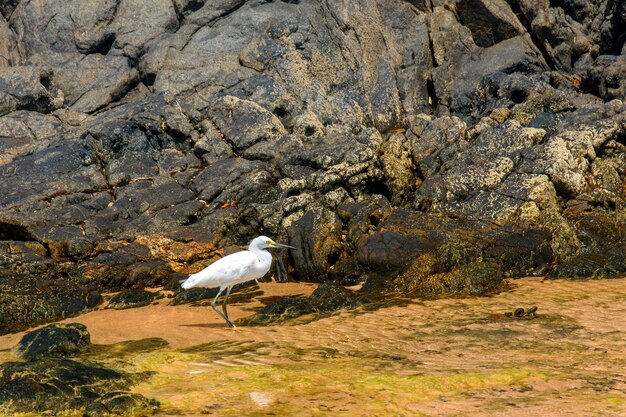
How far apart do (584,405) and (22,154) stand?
877 inches

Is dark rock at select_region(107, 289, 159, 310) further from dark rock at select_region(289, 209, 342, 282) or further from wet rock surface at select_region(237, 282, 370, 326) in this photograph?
dark rock at select_region(289, 209, 342, 282)

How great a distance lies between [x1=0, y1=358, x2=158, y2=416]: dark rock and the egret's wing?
4.20 metres

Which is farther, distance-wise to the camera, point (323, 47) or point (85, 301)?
point (323, 47)

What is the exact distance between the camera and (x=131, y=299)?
15.4 metres

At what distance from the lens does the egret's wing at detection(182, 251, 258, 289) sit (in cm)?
1238

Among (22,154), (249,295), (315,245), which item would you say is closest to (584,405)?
(249,295)

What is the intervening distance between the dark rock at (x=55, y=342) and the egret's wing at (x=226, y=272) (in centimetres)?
212

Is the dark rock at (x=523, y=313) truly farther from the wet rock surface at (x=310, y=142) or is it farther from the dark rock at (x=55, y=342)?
the dark rock at (x=55, y=342)

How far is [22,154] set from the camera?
80.0ft

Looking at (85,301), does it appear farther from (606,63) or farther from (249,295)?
(606,63)

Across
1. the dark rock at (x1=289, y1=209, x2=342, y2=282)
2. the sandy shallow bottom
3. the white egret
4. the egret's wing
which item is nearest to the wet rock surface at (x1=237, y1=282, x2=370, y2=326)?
the sandy shallow bottom

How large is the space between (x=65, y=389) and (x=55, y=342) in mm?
3199

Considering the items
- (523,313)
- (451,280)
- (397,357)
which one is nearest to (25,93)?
(451,280)

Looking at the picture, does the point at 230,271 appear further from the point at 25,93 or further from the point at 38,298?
the point at 25,93
